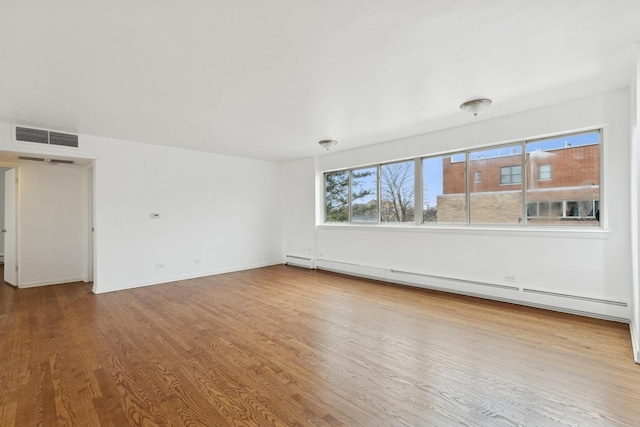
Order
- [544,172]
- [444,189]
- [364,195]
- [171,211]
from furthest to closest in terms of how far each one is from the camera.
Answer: [364,195]
[171,211]
[444,189]
[544,172]

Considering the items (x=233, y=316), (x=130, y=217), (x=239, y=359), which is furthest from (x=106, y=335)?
(x=130, y=217)

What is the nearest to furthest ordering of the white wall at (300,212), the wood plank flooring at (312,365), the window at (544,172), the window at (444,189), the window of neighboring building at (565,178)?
the wood plank flooring at (312,365) → the window of neighboring building at (565,178) → the window at (544,172) → the window at (444,189) → the white wall at (300,212)

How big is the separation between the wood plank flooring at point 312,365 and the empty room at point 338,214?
0.9 inches

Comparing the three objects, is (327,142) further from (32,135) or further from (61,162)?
(61,162)

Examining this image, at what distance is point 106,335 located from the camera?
315cm

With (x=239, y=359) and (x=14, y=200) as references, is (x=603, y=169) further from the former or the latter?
(x=14, y=200)

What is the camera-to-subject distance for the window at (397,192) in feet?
17.8

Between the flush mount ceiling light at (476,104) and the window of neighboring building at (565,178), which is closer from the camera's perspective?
the flush mount ceiling light at (476,104)

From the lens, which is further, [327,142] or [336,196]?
[336,196]

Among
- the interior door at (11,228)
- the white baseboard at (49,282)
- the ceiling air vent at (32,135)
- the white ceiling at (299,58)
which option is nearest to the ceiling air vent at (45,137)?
the ceiling air vent at (32,135)

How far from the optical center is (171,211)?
18.5ft

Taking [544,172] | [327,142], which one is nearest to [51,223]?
[327,142]

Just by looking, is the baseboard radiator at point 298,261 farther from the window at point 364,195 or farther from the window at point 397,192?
the window at point 397,192

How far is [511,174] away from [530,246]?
1.07 m
